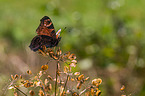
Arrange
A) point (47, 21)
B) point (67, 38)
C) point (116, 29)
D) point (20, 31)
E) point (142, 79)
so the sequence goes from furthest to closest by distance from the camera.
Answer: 1. point (20, 31)
2. point (67, 38)
3. point (116, 29)
4. point (142, 79)
5. point (47, 21)

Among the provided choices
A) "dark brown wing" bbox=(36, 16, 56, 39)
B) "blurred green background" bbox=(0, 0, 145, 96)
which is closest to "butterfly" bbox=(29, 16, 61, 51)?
"dark brown wing" bbox=(36, 16, 56, 39)

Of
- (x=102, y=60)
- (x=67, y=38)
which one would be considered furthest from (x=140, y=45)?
(x=67, y=38)

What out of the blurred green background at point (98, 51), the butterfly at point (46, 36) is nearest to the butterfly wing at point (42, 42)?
the butterfly at point (46, 36)

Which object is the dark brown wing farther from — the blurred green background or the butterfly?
the blurred green background

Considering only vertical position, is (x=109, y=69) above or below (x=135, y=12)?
below

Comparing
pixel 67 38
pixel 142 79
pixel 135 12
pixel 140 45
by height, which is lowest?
pixel 142 79

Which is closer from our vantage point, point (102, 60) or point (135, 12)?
point (102, 60)

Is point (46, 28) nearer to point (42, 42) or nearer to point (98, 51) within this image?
point (42, 42)

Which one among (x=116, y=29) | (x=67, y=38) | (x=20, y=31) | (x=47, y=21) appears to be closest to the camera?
(x=47, y=21)

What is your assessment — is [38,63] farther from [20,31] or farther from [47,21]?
[47,21]
